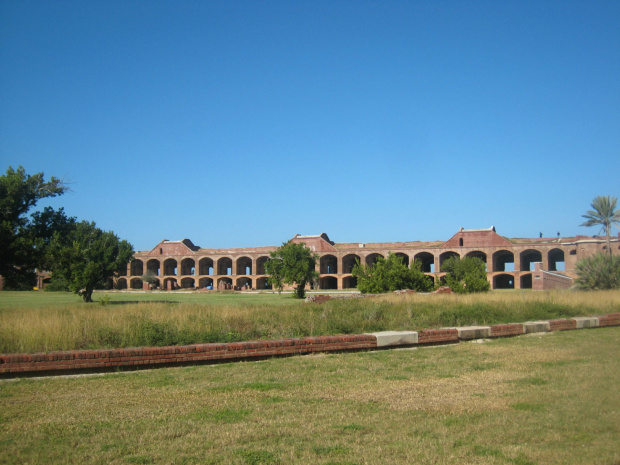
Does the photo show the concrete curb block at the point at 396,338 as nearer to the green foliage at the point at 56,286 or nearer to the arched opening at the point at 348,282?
the green foliage at the point at 56,286

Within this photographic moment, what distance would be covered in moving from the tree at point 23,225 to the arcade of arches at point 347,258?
23.1 meters

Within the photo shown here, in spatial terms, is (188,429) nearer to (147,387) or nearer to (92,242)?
(147,387)

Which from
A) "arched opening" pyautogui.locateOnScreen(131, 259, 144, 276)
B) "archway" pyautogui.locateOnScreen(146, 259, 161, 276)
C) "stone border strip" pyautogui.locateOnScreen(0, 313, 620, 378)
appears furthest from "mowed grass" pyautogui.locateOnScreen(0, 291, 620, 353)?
"arched opening" pyautogui.locateOnScreen(131, 259, 144, 276)

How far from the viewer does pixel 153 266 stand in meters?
57.2

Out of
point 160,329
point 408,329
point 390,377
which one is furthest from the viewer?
point 408,329

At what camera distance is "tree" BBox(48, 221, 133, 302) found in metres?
23.6

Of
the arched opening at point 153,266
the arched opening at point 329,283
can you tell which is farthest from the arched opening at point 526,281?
the arched opening at point 153,266

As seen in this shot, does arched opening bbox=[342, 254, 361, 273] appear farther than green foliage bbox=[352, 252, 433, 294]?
Yes

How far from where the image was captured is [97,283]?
25.6 meters

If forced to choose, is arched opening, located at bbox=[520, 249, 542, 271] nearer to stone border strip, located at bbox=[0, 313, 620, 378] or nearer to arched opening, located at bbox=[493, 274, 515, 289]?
arched opening, located at bbox=[493, 274, 515, 289]

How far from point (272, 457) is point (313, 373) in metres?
2.64

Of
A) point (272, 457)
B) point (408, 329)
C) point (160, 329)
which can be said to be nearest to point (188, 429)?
point (272, 457)

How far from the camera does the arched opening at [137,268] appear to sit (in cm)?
5606

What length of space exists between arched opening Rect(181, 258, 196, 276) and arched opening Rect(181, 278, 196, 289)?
66 centimetres
